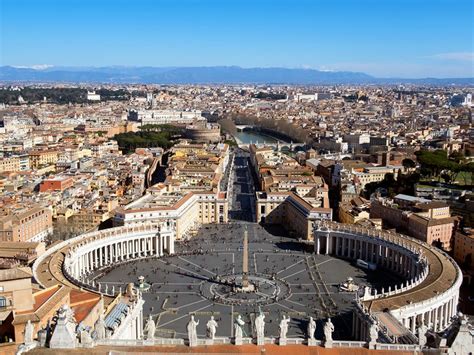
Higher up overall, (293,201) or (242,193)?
(293,201)

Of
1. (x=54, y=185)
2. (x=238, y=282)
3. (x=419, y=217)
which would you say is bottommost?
(x=238, y=282)

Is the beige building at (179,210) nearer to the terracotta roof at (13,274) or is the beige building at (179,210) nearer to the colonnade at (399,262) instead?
the colonnade at (399,262)

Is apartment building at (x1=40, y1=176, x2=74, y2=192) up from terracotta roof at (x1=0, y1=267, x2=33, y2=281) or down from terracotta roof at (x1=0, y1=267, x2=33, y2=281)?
down

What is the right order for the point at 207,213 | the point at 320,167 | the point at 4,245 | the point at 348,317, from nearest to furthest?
1. the point at 348,317
2. the point at 4,245
3. the point at 207,213
4. the point at 320,167

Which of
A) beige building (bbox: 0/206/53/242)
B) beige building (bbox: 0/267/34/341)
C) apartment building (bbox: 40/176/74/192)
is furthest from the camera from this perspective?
apartment building (bbox: 40/176/74/192)

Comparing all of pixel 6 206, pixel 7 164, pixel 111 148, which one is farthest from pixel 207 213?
pixel 111 148

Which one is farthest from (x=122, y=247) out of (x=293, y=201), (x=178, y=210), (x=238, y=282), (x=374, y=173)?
(x=374, y=173)

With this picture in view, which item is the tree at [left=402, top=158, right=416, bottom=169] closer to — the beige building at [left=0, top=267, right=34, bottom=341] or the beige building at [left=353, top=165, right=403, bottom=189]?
the beige building at [left=353, top=165, right=403, bottom=189]

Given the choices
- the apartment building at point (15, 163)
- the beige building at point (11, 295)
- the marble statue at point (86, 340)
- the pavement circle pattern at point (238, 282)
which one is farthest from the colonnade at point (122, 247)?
the apartment building at point (15, 163)

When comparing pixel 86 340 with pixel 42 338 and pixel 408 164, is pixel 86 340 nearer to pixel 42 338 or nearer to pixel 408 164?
pixel 42 338

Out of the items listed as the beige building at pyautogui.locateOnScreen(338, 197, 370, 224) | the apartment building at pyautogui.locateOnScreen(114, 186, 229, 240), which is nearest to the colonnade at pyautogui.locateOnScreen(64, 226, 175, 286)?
the apartment building at pyautogui.locateOnScreen(114, 186, 229, 240)

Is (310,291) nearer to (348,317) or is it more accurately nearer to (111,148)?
(348,317)
